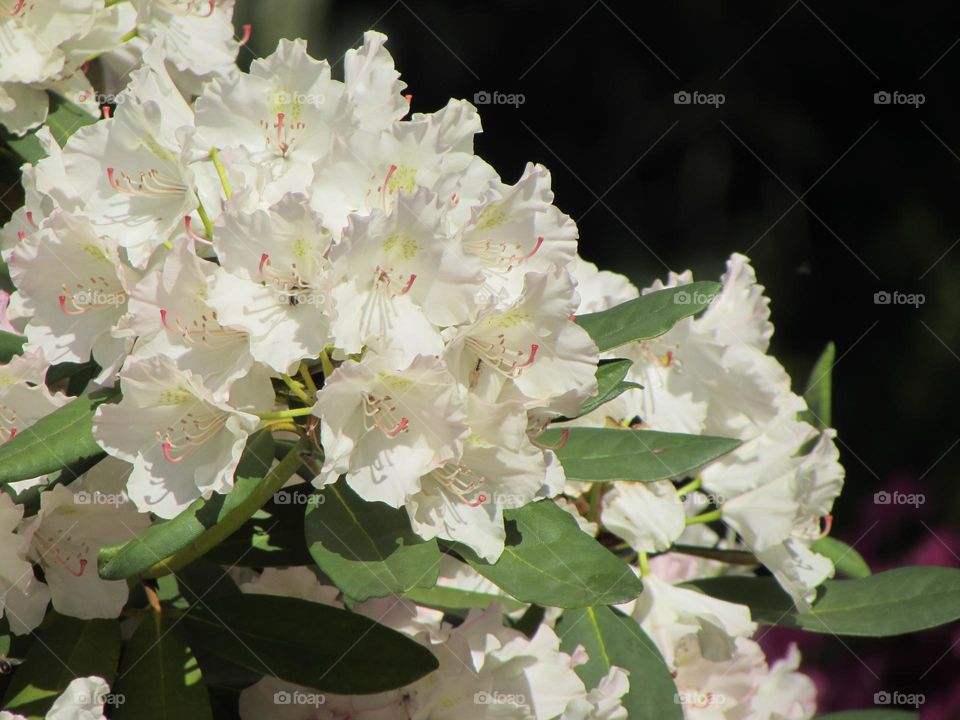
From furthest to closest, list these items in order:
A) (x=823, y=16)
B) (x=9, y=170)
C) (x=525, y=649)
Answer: (x=823, y=16) < (x=9, y=170) < (x=525, y=649)

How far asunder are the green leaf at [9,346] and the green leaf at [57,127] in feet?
0.58

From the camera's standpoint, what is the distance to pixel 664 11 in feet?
8.60

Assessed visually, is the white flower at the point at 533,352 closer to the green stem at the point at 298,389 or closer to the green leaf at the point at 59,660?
the green stem at the point at 298,389

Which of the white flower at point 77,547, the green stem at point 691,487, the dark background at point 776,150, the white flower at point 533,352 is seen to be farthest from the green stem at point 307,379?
the dark background at point 776,150

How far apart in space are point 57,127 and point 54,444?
365mm

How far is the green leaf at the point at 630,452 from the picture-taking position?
917 millimetres

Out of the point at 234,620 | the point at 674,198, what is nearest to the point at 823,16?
the point at 674,198

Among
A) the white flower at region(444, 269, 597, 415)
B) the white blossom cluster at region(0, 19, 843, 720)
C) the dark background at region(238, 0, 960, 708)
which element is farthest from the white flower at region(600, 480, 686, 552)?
the dark background at region(238, 0, 960, 708)

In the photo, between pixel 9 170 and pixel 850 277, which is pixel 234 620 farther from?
pixel 850 277

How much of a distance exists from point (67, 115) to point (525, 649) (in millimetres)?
640

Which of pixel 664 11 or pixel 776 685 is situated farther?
pixel 664 11

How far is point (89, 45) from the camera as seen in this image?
104 cm

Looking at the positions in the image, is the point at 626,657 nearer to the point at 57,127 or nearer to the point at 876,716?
the point at 876,716

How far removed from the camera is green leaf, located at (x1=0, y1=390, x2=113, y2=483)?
0.80 meters
